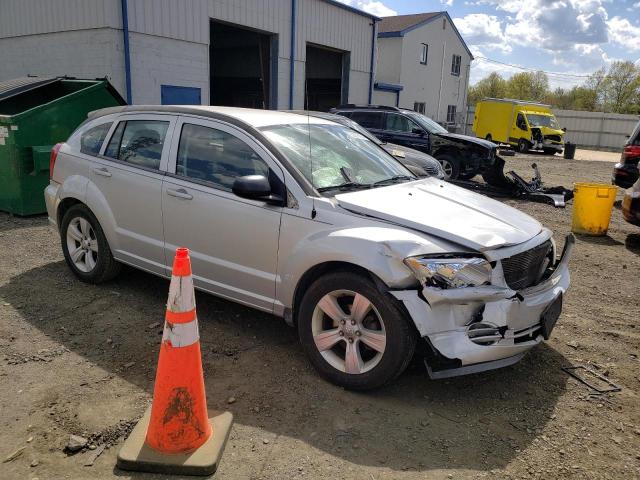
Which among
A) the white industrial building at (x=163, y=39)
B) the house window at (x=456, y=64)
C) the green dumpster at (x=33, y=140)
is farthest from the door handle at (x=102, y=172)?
the house window at (x=456, y=64)

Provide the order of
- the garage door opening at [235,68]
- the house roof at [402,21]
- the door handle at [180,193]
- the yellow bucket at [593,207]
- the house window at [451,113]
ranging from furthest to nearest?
the house window at [451,113] < the house roof at [402,21] < the garage door opening at [235,68] < the yellow bucket at [593,207] < the door handle at [180,193]

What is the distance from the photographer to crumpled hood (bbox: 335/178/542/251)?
3.10 m

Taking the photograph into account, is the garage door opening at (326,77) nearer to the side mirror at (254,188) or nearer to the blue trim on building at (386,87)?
the blue trim on building at (386,87)

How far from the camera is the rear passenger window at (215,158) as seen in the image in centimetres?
372

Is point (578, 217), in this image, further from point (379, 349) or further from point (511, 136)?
point (511, 136)

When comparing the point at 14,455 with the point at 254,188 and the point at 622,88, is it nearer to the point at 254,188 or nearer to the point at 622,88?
the point at 254,188

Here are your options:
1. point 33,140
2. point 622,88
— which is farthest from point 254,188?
point 622,88

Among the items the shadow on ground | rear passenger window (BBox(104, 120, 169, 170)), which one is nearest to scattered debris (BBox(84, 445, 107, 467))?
the shadow on ground

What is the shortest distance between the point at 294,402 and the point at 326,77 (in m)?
21.1

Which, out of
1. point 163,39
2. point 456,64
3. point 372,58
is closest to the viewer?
point 163,39

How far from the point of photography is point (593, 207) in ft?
25.2

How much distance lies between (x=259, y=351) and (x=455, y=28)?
36791 mm

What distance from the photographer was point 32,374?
337 cm

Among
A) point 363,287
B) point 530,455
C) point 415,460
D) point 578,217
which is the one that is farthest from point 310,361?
point 578,217
